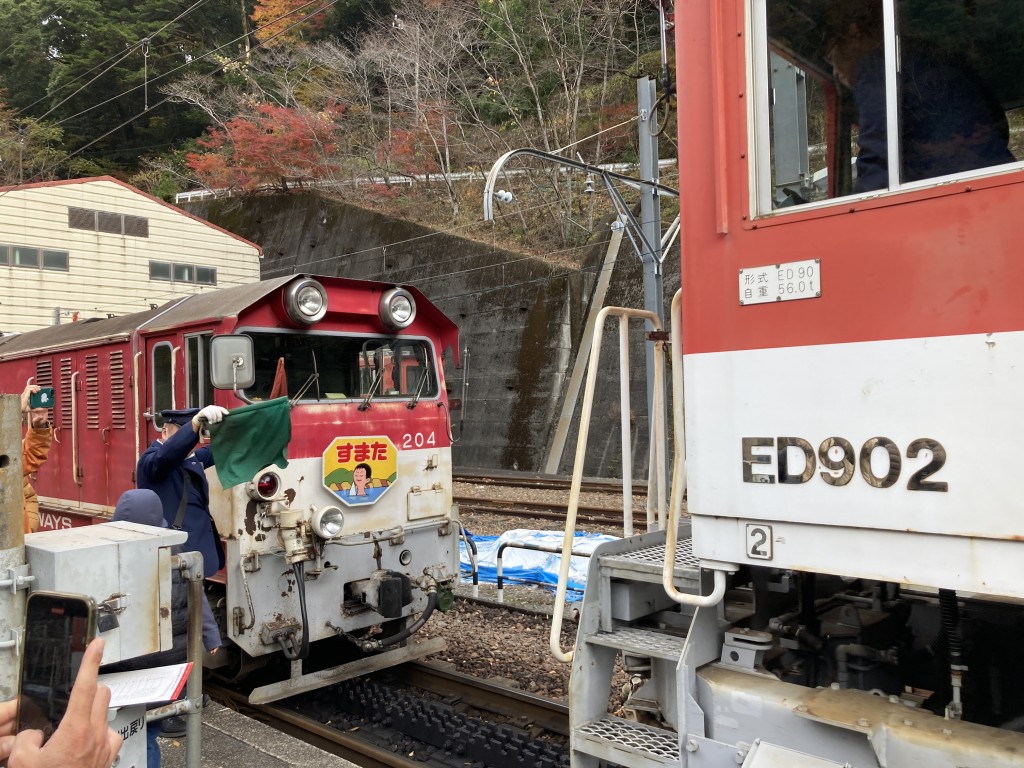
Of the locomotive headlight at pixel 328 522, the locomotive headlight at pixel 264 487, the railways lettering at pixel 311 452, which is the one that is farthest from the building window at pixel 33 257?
the locomotive headlight at pixel 328 522

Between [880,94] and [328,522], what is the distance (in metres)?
4.29

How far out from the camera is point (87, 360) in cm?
693

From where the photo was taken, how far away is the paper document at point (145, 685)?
2.25 m

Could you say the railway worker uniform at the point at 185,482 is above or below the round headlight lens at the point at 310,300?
below

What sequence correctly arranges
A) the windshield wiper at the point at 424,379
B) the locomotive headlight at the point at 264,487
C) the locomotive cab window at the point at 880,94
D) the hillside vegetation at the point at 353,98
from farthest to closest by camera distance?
1. the hillside vegetation at the point at 353,98
2. the windshield wiper at the point at 424,379
3. the locomotive headlight at the point at 264,487
4. the locomotive cab window at the point at 880,94

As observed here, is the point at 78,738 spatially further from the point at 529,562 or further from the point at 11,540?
the point at 529,562

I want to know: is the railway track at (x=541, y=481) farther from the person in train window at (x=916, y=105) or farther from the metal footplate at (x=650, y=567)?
the person in train window at (x=916, y=105)

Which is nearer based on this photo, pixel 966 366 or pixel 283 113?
pixel 966 366

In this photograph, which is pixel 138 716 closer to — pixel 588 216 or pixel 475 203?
pixel 588 216

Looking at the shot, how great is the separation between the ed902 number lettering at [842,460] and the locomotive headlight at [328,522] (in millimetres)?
3531

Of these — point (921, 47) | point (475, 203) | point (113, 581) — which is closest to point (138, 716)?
point (113, 581)

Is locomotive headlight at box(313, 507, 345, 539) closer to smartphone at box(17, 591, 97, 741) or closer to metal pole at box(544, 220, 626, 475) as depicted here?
smartphone at box(17, 591, 97, 741)

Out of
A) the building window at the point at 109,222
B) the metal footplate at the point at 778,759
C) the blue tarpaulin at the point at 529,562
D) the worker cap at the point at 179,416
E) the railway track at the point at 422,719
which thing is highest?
the building window at the point at 109,222

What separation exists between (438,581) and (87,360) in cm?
384
